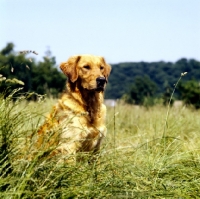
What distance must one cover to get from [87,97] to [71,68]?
38 cm

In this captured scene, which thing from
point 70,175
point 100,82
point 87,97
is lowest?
point 70,175

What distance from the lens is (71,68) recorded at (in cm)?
487

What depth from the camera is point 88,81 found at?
4750mm

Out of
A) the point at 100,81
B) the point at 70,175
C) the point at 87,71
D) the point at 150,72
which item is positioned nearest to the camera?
the point at 70,175

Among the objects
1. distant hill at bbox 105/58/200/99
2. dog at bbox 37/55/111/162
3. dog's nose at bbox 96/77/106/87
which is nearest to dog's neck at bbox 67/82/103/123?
dog at bbox 37/55/111/162

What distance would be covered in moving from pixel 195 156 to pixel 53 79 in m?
57.4

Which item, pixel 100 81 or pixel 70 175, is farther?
pixel 100 81

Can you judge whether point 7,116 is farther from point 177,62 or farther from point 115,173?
point 177,62

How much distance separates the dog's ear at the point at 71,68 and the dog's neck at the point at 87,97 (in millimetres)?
88

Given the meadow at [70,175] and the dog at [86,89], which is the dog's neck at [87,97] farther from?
the meadow at [70,175]

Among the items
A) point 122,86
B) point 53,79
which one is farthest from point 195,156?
point 122,86

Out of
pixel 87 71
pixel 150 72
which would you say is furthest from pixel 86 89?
pixel 150 72

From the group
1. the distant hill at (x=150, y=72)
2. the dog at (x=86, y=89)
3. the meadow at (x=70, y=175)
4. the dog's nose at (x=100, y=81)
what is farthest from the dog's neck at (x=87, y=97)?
the distant hill at (x=150, y=72)

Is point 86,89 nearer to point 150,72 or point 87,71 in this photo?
point 87,71
